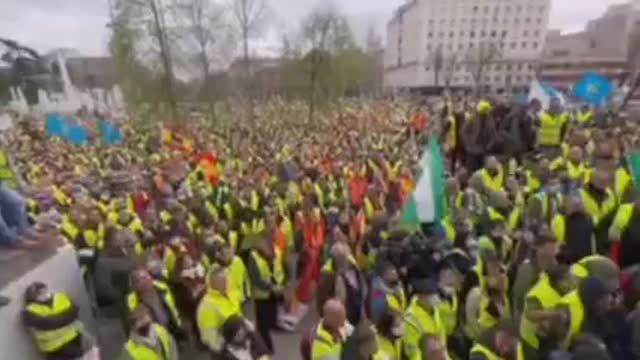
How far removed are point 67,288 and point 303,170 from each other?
5930mm

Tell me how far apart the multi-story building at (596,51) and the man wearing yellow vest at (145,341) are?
7407 cm

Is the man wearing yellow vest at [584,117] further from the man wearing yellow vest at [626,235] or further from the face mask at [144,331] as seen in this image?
the face mask at [144,331]

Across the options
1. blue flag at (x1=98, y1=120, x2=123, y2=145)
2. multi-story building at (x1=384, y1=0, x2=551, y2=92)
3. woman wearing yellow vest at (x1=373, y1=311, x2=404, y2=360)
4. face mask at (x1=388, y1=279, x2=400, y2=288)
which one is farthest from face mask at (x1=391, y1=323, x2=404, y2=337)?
multi-story building at (x1=384, y1=0, x2=551, y2=92)

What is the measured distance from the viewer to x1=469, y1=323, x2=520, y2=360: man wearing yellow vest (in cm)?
368

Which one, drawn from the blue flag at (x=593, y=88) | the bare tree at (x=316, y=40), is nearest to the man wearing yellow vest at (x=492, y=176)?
the blue flag at (x=593, y=88)

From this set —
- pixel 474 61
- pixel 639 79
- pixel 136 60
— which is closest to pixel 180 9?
pixel 136 60

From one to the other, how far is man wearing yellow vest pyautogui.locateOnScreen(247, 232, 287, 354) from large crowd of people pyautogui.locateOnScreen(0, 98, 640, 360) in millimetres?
19

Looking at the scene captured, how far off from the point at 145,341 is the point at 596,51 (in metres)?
91.8

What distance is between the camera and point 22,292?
15.3 ft

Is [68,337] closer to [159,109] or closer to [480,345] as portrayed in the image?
[480,345]

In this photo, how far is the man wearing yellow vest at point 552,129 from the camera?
381 inches

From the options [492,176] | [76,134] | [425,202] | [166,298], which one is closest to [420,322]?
[166,298]

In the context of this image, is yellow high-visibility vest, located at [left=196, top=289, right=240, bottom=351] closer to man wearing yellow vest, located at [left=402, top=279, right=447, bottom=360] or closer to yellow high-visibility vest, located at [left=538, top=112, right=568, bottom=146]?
man wearing yellow vest, located at [left=402, top=279, right=447, bottom=360]

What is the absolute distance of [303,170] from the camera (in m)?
11.0
